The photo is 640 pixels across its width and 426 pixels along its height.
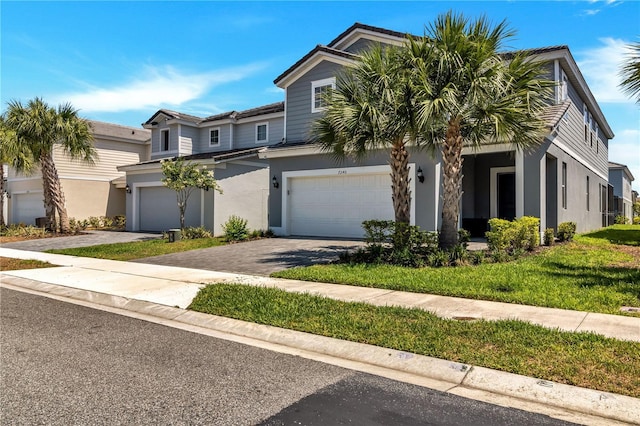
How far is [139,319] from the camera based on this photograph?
6.99m

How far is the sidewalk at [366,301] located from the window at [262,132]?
13.9 metres

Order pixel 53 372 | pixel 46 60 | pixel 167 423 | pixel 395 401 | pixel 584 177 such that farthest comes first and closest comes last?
pixel 584 177 → pixel 46 60 → pixel 53 372 → pixel 395 401 → pixel 167 423

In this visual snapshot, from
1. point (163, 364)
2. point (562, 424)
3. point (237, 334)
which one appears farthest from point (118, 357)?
point (562, 424)

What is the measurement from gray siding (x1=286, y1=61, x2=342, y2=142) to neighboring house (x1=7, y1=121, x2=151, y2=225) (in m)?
14.4

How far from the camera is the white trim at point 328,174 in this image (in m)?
15.7

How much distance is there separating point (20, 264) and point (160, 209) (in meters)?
11.2

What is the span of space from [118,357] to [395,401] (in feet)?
10.2

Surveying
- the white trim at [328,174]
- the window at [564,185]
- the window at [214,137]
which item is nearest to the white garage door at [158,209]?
the window at [214,137]

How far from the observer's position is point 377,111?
10414mm

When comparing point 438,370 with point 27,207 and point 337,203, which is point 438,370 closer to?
point 337,203

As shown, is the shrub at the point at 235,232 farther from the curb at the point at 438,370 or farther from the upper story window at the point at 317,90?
the curb at the point at 438,370

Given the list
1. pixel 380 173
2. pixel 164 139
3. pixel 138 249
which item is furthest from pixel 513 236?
pixel 164 139

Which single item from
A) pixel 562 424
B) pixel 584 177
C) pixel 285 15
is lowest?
pixel 562 424

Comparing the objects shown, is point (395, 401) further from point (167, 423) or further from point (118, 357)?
point (118, 357)
